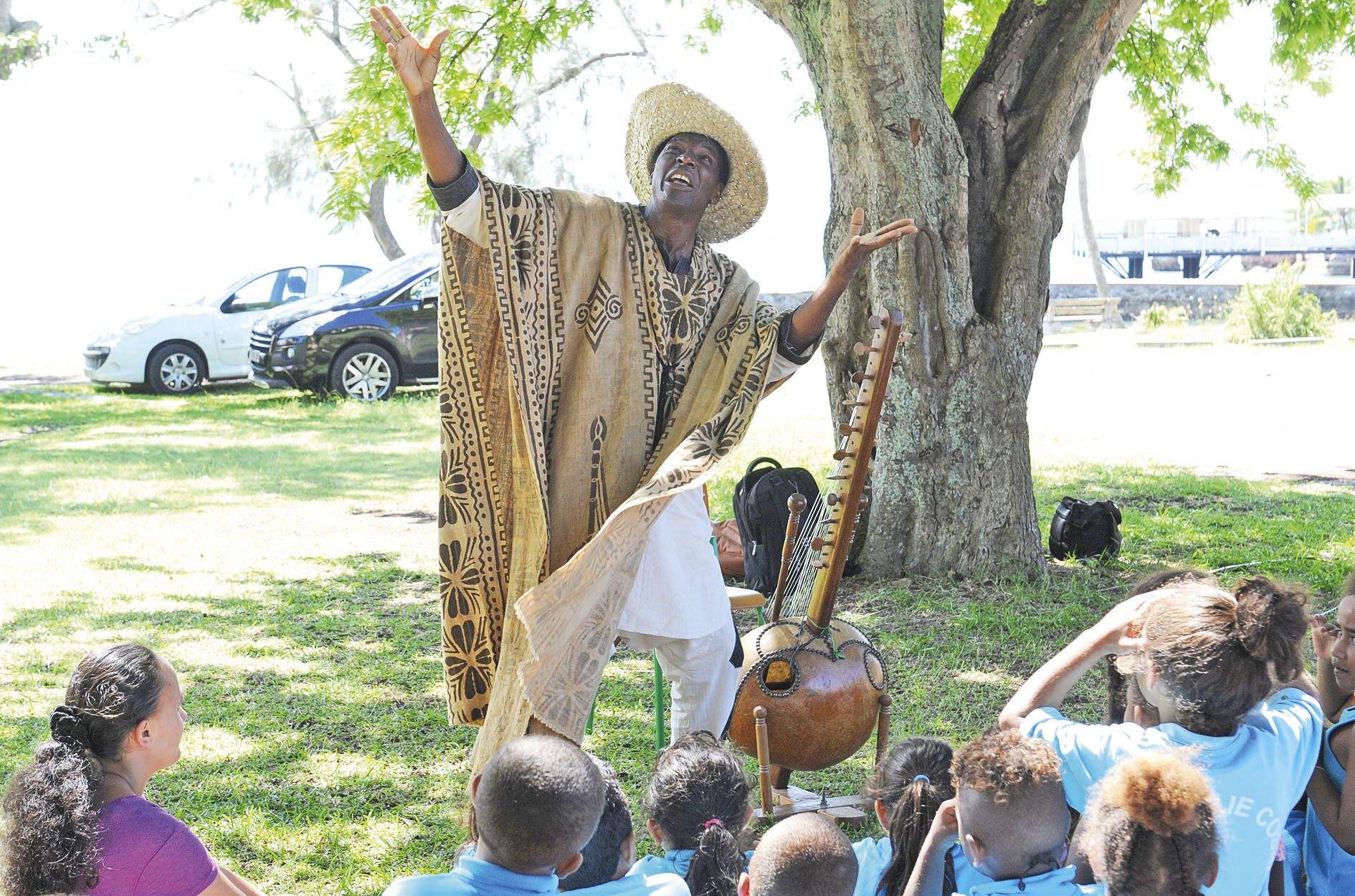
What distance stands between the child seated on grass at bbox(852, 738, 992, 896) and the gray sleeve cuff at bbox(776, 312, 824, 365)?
1199mm

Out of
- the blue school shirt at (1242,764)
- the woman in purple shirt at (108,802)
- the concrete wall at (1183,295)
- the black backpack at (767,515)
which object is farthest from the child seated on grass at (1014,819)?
the concrete wall at (1183,295)

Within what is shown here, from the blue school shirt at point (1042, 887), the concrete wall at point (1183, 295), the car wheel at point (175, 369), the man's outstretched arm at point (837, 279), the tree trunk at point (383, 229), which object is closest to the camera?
the blue school shirt at point (1042, 887)

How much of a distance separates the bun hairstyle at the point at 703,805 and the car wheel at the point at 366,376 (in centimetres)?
1277

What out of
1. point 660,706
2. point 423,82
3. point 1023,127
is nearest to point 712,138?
point 423,82

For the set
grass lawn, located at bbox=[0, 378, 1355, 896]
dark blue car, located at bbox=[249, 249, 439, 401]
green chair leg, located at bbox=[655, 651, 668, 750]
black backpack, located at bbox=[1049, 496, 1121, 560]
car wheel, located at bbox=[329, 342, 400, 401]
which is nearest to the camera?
grass lawn, located at bbox=[0, 378, 1355, 896]

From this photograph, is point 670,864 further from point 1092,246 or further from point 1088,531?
point 1092,246

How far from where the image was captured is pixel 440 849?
12.0ft

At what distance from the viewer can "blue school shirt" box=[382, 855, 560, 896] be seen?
2.12m

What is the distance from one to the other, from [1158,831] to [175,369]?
53.0 feet

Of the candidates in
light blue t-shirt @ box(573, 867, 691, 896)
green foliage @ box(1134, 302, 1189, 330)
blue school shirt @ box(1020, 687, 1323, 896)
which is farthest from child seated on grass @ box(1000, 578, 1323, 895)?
green foliage @ box(1134, 302, 1189, 330)

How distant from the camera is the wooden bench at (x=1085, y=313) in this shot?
88.9 ft

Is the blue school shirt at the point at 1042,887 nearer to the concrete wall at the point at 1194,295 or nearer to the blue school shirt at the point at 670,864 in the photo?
the blue school shirt at the point at 670,864

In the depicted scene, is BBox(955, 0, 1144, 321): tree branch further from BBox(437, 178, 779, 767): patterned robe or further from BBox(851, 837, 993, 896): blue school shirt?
BBox(851, 837, 993, 896): blue school shirt

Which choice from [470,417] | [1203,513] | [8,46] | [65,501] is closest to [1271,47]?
[1203,513]
